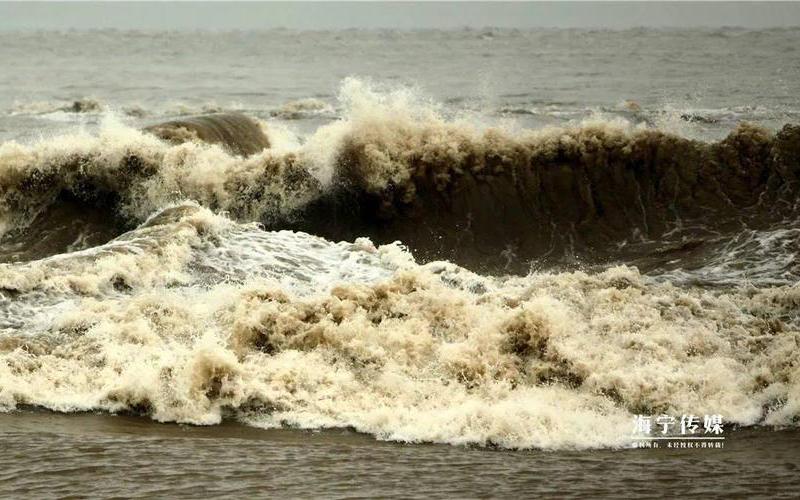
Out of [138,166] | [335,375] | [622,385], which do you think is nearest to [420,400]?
[335,375]

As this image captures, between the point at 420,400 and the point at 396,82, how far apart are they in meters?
32.3

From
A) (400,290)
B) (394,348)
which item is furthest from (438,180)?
(394,348)

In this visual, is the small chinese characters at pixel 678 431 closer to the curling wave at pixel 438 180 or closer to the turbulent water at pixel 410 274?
the turbulent water at pixel 410 274

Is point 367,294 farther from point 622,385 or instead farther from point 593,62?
point 593,62

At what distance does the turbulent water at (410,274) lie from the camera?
309 inches

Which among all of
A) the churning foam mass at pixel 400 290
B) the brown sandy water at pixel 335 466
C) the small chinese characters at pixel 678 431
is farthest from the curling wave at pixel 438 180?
the brown sandy water at pixel 335 466

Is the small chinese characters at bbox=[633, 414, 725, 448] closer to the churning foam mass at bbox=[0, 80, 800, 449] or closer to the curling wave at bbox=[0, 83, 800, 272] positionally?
the churning foam mass at bbox=[0, 80, 800, 449]

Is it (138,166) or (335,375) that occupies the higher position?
(138,166)

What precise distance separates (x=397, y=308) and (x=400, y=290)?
12.8 inches

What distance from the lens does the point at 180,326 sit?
9078 millimetres

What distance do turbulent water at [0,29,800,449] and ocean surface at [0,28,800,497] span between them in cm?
3

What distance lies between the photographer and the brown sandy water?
6.02m

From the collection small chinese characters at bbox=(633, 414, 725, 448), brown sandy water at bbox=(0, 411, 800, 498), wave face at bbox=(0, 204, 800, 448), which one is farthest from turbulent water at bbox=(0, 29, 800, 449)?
brown sandy water at bbox=(0, 411, 800, 498)

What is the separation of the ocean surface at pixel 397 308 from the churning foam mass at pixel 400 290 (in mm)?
31
